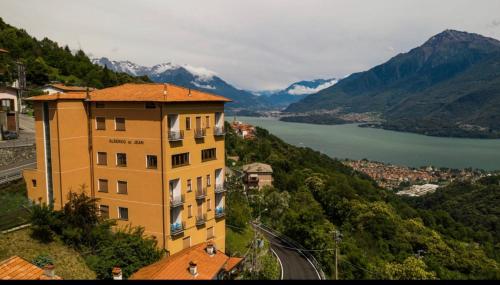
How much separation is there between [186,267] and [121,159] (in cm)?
655

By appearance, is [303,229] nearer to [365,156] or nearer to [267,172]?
[267,172]

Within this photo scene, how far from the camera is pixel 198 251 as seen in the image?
59.5ft

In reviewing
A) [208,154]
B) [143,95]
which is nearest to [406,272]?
[208,154]

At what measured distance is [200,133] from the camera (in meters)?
21.0

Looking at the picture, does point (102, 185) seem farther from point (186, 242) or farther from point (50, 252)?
point (50, 252)

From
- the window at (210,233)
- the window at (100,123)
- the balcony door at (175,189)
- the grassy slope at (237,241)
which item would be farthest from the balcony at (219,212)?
the window at (100,123)

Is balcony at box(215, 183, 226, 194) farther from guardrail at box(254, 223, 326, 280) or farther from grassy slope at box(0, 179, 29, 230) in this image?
grassy slope at box(0, 179, 29, 230)

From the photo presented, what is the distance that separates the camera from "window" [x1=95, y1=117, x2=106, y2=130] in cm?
2045

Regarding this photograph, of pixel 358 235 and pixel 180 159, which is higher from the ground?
pixel 180 159

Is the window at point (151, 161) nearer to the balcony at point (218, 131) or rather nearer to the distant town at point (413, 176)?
the balcony at point (218, 131)

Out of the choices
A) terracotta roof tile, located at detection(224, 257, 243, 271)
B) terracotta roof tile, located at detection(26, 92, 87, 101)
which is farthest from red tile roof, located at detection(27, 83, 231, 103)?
terracotta roof tile, located at detection(224, 257, 243, 271)

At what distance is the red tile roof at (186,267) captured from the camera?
15566 millimetres

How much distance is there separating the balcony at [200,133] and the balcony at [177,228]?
4.08m

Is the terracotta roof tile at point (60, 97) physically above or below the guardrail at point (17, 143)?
above
